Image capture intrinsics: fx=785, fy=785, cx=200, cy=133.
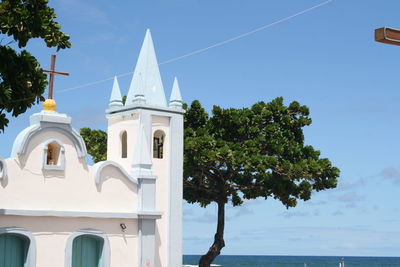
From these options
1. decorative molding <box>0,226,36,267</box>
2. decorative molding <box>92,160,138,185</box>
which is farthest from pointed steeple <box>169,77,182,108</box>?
decorative molding <box>0,226,36,267</box>

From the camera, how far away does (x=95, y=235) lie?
991 inches

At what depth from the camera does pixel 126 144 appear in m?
28.9

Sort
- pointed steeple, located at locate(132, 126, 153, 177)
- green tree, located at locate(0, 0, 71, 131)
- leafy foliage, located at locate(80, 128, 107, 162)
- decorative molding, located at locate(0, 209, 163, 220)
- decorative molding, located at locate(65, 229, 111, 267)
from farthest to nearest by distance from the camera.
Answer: leafy foliage, located at locate(80, 128, 107, 162), pointed steeple, located at locate(132, 126, 153, 177), decorative molding, located at locate(65, 229, 111, 267), decorative molding, located at locate(0, 209, 163, 220), green tree, located at locate(0, 0, 71, 131)

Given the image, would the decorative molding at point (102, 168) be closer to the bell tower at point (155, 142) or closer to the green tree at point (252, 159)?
the bell tower at point (155, 142)

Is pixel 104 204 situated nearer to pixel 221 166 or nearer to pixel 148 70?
pixel 148 70

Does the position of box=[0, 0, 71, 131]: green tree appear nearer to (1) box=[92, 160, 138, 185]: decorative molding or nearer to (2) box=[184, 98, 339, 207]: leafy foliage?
(1) box=[92, 160, 138, 185]: decorative molding

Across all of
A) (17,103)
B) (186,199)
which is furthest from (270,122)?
(17,103)

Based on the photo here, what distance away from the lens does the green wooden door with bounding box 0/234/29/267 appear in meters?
23.5

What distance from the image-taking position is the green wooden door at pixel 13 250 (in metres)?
23.5

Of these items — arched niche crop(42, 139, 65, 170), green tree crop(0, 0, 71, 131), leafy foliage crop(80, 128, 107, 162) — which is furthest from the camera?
leafy foliage crop(80, 128, 107, 162)

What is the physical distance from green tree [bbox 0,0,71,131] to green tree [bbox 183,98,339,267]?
15.5m

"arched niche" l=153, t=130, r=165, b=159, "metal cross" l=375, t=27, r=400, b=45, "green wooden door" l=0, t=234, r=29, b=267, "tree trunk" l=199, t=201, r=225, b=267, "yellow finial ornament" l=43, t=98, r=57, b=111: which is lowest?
"green wooden door" l=0, t=234, r=29, b=267

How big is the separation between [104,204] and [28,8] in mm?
8348

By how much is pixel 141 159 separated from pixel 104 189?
1.69m
